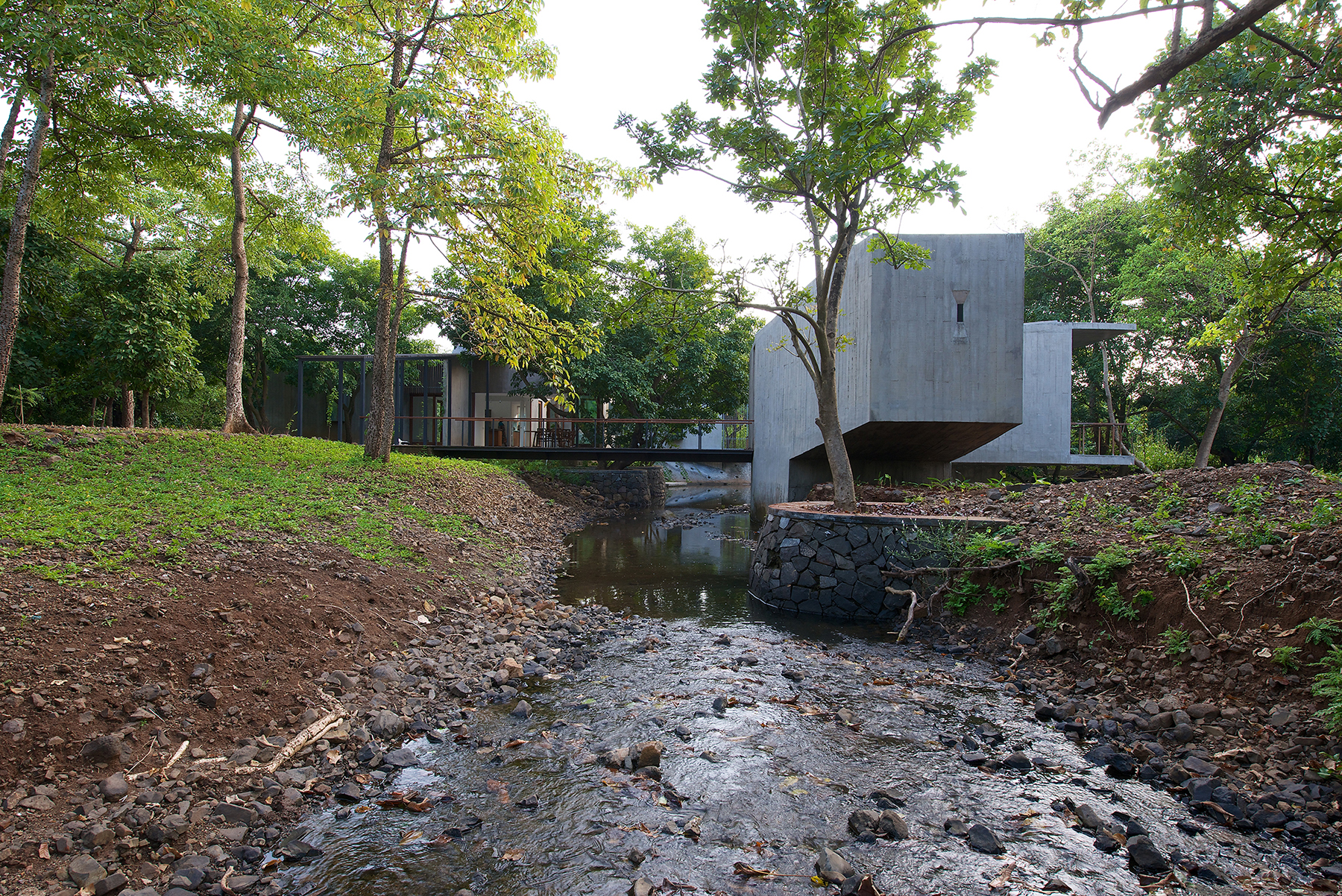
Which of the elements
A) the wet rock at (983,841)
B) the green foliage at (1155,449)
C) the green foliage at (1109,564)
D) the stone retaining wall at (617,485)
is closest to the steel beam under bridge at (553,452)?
the stone retaining wall at (617,485)

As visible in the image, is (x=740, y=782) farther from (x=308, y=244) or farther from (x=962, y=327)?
(x=308, y=244)

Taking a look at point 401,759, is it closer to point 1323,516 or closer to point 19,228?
point 1323,516

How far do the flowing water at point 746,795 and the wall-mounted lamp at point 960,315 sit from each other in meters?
5.46

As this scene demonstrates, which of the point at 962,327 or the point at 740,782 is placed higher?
the point at 962,327

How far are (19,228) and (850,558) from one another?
32.7 ft

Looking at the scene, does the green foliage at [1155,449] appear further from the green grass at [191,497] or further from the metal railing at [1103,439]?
the green grass at [191,497]

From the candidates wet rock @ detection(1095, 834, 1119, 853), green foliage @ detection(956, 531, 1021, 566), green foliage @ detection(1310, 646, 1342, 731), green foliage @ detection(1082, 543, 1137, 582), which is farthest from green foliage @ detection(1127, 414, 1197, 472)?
wet rock @ detection(1095, 834, 1119, 853)

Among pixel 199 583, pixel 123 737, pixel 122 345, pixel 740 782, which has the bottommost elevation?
pixel 740 782

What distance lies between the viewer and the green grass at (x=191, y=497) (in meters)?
4.51

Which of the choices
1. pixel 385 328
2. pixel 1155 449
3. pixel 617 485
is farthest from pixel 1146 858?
pixel 617 485

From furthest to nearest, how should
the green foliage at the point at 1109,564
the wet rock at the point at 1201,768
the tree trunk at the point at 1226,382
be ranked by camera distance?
the tree trunk at the point at 1226,382 < the green foliage at the point at 1109,564 < the wet rock at the point at 1201,768

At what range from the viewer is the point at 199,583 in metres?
4.19

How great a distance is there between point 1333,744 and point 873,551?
3747 millimetres

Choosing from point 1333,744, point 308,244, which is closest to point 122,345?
point 308,244
